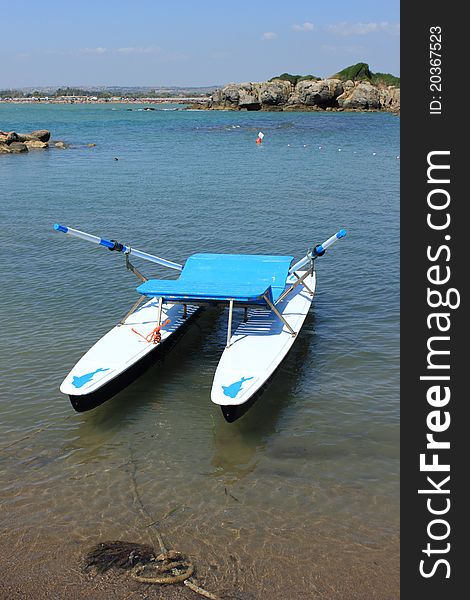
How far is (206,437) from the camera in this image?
13.6 m

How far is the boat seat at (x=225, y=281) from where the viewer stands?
15703 mm

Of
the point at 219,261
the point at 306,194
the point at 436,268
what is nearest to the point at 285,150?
the point at 306,194

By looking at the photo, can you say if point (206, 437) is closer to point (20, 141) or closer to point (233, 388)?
point (233, 388)

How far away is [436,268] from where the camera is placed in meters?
12.8

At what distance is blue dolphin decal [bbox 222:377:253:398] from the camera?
13483mm

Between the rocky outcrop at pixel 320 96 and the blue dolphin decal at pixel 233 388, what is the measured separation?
433 ft

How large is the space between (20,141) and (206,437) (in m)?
63.1

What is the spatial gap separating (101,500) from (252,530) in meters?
2.70

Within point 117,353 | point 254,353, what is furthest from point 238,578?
point 117,353

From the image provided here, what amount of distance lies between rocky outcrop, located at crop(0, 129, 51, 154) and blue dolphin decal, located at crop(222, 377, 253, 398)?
5790 centimetres

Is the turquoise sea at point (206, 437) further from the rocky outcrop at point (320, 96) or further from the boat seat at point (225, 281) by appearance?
the rocky outcrop at point (320, 96)

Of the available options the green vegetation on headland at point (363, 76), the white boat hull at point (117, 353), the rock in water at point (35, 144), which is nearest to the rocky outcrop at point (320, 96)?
the green vegetation on headland at point (363, 76)

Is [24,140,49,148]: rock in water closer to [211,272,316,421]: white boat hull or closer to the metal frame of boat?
the metal frame of boat

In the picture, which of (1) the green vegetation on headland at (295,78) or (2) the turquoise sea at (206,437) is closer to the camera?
(2) the turquoise sea at (206,437)
